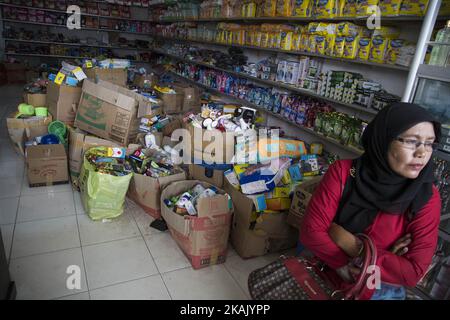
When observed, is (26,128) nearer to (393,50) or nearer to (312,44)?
(312,44)

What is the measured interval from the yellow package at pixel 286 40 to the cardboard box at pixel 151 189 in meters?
1.63

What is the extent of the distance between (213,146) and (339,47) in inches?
52.0

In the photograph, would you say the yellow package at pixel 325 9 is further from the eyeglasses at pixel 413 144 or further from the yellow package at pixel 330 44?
the eyeglasses at pixel 413 144

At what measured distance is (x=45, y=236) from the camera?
2375mm

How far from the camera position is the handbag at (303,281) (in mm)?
1210

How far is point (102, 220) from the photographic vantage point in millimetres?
2637

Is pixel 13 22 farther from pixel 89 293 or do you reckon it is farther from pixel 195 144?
pixel 89 293

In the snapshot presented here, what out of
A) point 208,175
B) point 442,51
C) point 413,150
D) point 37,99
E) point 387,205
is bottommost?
point 208,175

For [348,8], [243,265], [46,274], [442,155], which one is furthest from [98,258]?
[348,8]

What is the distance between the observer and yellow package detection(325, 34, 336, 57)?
8.65ft

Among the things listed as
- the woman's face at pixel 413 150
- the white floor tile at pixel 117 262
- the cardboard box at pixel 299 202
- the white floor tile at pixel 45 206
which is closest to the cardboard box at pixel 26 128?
the white floor tile at pixel 45 206

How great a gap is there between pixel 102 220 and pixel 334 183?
→ 1.98 m

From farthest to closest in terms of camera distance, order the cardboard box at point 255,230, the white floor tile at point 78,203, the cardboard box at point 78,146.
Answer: the cardboard box at point 78,146, the white floor tile at point 78,203, the cardboard box at point 255,230

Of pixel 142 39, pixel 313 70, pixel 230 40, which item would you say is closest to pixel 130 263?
pixel 313 70
